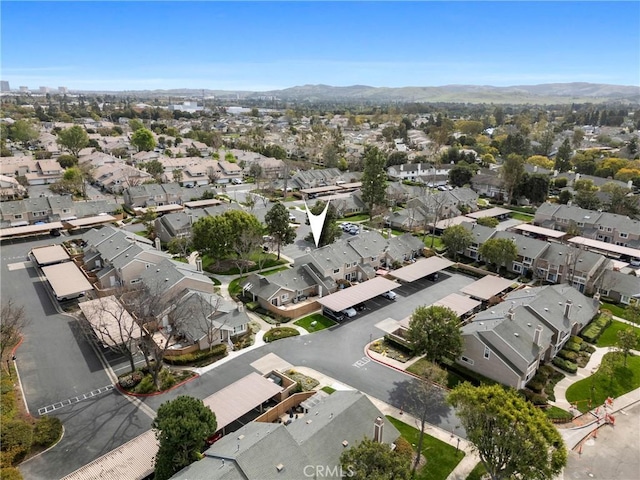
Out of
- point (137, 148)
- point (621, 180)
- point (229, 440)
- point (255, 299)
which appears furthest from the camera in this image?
point (137, 148)

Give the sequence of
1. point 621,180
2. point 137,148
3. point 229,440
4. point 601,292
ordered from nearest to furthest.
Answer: point 229,440
point 601,292
point 621,180
point 137,148

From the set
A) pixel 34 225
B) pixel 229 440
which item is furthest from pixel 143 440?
pixel 34 225

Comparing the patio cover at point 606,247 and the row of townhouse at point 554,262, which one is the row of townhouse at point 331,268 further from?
the patio cover at point 606,247

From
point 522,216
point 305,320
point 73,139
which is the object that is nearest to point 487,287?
point 305,320

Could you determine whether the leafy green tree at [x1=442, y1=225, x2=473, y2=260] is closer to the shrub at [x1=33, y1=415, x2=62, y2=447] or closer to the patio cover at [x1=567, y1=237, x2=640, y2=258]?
the patio cover at [x1=567, y1=237, x2=640, y2=258]

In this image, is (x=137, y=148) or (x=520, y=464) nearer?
(x=520, y=464)

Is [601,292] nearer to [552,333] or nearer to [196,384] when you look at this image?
[552,333]

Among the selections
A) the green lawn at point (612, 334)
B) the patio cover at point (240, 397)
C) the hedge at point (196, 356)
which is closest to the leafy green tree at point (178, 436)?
the patio cover at point (240, 397)

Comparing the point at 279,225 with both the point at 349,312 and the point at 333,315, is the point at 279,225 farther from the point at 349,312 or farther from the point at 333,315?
the point at 349,312
